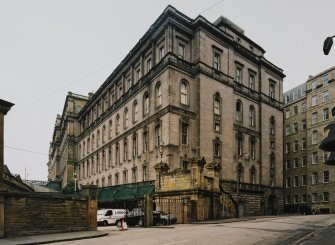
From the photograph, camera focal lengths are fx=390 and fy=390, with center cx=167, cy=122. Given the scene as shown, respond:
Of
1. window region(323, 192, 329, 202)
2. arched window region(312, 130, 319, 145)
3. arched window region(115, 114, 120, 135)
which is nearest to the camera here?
arched window region(115, 114, 120, 135)

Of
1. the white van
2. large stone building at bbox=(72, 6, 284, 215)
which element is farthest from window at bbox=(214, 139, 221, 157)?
the white van

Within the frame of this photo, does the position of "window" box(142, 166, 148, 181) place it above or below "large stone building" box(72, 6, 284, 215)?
below

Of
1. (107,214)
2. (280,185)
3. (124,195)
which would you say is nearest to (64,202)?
(107,214)

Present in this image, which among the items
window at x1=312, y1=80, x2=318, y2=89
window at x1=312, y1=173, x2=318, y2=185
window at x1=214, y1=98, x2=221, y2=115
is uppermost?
window at x1=312, y1=80, x2=318, y2=89

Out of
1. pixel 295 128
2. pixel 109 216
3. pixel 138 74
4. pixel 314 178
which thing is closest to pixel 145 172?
pixel 109 216

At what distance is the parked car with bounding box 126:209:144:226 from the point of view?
2859cm

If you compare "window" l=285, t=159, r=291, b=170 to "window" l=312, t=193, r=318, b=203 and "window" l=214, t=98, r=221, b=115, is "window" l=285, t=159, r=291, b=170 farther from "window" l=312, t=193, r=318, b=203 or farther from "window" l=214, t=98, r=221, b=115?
"window" l=214, t=98, r=221, b=115

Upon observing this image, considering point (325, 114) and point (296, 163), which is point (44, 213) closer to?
point (325, 114)

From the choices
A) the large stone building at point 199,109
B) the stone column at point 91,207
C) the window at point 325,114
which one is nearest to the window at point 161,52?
the large stone building at point 199,109

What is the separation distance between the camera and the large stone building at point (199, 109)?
40.1 metres

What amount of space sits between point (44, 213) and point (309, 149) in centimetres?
5755

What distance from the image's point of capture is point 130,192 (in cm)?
4162

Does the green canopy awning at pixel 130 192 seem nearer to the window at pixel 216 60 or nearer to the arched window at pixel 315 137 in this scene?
the window at pixel 216 60

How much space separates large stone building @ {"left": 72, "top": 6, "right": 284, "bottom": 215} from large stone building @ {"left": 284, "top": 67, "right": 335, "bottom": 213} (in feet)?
48.4
